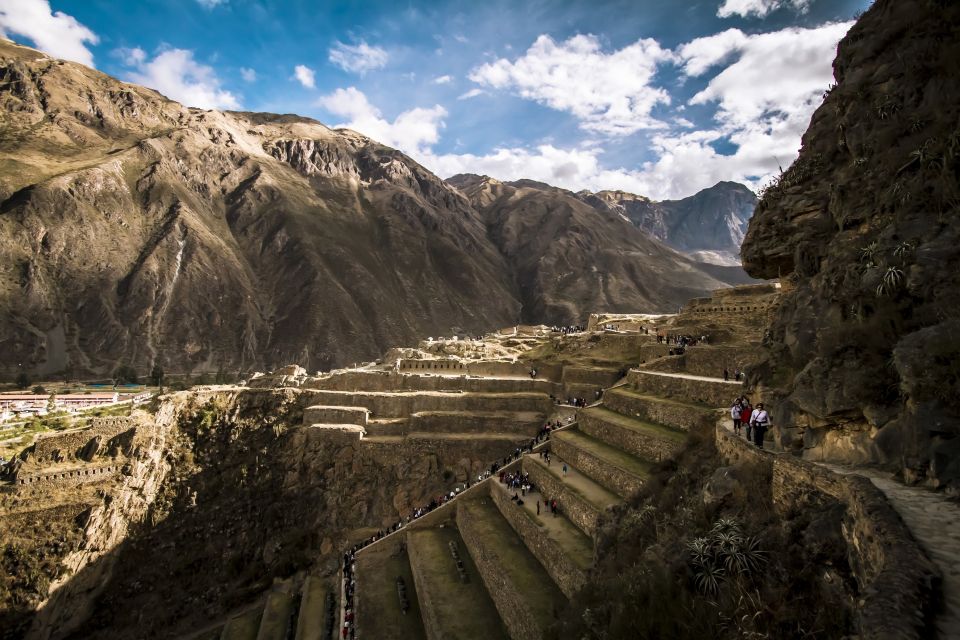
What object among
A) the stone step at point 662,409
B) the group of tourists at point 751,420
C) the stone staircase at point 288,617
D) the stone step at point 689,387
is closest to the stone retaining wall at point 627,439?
the stone step at point 662,409

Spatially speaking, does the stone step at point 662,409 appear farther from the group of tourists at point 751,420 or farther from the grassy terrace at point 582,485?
the grassy terrace at point 582,485

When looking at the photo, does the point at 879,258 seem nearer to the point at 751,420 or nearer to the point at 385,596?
the point at 751,420

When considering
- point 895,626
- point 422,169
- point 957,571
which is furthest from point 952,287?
point 422,169

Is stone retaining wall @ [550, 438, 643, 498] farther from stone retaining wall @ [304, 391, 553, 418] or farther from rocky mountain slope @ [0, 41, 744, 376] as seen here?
rocky mountain slope @ [0, 41, 744, 376]

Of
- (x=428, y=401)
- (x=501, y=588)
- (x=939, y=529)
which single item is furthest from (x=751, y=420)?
(x=428, y=401)

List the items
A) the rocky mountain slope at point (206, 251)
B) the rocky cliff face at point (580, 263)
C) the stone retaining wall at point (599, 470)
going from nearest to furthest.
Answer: the stone retaining wall at point (599, 470) < the rocky mountain slope at point (206, 251) < the rocky cliff face at point (580, 263)

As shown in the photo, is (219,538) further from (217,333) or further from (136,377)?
(217,333)
